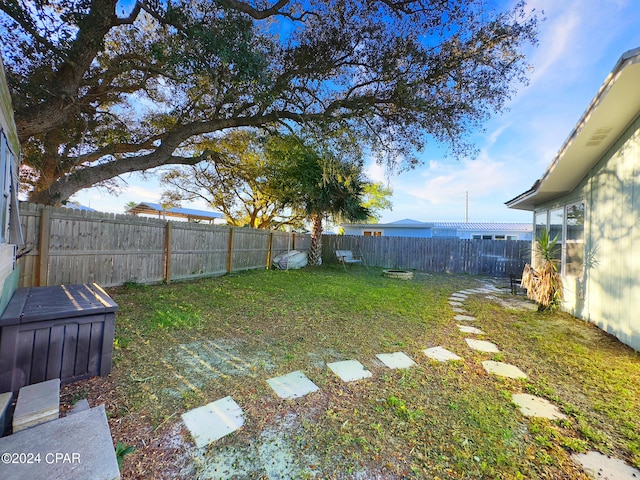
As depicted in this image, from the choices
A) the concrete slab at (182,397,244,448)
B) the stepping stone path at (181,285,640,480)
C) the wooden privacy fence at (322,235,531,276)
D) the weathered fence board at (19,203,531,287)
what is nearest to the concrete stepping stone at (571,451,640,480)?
the stepping stone path at (181,285,640,480)

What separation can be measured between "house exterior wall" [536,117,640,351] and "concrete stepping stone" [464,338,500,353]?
1566 mm

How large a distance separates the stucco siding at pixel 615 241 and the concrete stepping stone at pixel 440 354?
7.24 ft

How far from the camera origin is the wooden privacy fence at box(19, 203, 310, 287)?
3840 mm

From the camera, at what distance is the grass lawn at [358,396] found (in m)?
1.44

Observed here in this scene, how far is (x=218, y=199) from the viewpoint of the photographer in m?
14.7

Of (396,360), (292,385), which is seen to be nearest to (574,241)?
(396,360)

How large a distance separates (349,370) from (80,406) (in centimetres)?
197

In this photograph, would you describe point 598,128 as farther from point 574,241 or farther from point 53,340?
point 53,340

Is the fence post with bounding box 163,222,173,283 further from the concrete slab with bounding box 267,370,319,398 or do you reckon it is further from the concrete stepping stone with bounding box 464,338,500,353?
the concrete stepping stone with bounding box 464,338,500,353

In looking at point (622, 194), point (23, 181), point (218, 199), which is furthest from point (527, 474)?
point (218, 199)

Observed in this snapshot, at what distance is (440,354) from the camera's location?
2.93m

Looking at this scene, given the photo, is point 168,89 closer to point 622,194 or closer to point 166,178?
point 622,194

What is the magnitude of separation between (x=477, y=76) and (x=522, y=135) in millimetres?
4326

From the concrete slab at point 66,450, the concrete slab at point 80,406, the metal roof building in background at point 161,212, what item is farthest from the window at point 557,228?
the metal roof building in background at point 161,212
